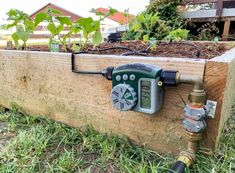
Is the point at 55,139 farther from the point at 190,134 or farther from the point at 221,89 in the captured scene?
the point at 221,89

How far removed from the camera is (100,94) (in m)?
1.04

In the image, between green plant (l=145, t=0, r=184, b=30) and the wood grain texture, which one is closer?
the wood grain texture

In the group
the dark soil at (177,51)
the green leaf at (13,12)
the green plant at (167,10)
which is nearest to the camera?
the dark soil at (177,51)

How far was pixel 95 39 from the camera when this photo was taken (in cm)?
131

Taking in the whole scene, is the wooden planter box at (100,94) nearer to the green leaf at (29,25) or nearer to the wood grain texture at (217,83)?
the wood grain texture at (217,83)

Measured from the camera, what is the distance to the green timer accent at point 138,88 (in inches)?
29.9

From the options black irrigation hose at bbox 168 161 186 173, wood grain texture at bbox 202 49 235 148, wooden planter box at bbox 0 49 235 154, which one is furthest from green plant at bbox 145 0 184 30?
black irrigation hose at bbox 168 161 186 173

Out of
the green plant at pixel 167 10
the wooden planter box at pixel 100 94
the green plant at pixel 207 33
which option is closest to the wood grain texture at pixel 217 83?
the wooden planter box at pixel 100 94

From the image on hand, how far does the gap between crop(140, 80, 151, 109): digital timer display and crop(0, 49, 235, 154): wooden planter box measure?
0.35 ft

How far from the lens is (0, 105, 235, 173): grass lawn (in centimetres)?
83

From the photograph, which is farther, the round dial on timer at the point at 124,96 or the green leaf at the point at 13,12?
the green leaf at the point at 13,12

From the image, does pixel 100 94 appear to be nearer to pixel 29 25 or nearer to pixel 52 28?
pixel 52 28

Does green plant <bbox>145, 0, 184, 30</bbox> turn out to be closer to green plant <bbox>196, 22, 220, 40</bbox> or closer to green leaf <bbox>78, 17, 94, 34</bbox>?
green plant <bbox>196, 22, 220, 40</bbox>

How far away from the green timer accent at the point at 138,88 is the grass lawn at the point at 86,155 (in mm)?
235
